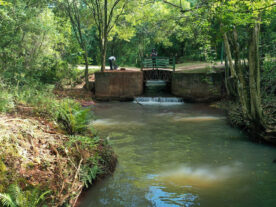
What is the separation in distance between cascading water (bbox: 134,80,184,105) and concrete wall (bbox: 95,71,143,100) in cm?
89

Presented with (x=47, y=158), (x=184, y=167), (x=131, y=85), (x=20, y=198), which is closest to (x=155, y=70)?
(x=131, y=85)

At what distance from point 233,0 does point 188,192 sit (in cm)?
464

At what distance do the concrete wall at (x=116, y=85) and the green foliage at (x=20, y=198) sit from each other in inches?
552

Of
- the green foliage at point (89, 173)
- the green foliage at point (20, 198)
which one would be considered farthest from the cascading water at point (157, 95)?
the green foliage at point (20, 198)

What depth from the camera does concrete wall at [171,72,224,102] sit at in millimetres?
17266

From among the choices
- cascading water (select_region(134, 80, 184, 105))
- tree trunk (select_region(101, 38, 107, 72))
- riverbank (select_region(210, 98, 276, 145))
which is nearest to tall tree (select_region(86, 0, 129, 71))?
tree trunk (select_region(101, 38, 107, 72))

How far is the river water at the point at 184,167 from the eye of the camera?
219 inches

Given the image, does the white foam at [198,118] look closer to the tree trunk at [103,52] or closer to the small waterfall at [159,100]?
the small waterfall at [159,100]

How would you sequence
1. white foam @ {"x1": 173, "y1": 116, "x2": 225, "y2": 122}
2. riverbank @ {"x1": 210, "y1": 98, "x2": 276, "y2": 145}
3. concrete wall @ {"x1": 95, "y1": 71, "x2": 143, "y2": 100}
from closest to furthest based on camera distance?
riverbank @ {"x1": 210, "y1": 98, "x2": 276, "y2": 145}
white foam @ {"x1": 173, "y1": 116, "x2": 225, "y2": 122}
concrete wall @ {"x1": 95, "y1": 71, "x2": 143, "y2": 100}

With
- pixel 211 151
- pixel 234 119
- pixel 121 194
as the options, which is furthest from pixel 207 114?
pixel 121 194

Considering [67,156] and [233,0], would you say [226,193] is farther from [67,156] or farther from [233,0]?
[233,0]

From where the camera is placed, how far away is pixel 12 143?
4988 millimetres

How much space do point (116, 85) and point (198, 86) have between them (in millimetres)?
5234

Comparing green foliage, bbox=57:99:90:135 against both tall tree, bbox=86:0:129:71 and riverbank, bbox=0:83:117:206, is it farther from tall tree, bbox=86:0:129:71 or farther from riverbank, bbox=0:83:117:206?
tall tree, bbox=86:0:129:71
